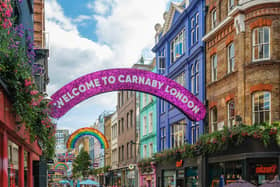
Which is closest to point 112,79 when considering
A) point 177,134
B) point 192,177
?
point 192,177

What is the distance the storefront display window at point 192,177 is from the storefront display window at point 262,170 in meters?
7.49

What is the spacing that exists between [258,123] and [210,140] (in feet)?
9.17

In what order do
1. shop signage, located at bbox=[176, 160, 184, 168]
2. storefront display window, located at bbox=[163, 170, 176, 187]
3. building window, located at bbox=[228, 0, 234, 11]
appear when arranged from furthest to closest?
storefront display window, located at bbox=[163, 170, 176, 187], shop signage, located at bbox=[176, 160, 184, 168], building window, located at bbox=[228, 0, 234, 11]

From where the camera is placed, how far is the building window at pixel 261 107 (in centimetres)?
2133

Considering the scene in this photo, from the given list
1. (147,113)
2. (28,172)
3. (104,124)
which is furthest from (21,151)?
(104,124)

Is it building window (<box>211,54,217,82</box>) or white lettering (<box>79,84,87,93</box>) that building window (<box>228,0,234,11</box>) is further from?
white lettering (<box>79,84,87,93</box>)

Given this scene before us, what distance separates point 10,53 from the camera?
7129 mm

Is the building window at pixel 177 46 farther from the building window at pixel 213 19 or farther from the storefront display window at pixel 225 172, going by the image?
the storefront display window at pixel 225 172

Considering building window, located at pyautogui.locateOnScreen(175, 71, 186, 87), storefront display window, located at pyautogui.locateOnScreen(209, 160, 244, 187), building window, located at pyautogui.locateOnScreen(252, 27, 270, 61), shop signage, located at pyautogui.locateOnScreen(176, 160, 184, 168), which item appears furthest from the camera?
building window, located at pyautogui.locateOnScreen(175, 71, 186, 87)

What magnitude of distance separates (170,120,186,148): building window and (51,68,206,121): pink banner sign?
21.8ft

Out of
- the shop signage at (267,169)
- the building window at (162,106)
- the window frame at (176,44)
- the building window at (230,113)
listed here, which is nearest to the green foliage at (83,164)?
the building window at (162,106)

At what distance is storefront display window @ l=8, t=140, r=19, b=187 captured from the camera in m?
8.70

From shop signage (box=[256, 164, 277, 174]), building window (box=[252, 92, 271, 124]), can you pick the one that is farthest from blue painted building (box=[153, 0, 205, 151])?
shop signage (box=[256, 164, 277, 174])

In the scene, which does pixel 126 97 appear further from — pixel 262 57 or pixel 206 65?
pixel 262 57
